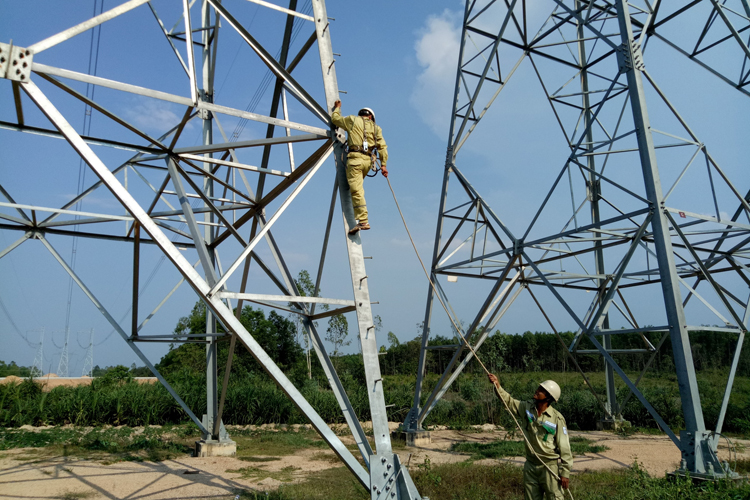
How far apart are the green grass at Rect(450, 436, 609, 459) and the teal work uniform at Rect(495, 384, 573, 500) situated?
232 inches

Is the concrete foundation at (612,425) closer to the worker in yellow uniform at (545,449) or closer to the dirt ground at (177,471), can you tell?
the dirt ground at (177,471)

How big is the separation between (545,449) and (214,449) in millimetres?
8095

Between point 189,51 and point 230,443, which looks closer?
point 189,51

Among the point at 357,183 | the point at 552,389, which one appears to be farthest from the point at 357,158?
the point at 552,389

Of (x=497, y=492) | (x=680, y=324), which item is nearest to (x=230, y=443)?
(x=497, y=492)

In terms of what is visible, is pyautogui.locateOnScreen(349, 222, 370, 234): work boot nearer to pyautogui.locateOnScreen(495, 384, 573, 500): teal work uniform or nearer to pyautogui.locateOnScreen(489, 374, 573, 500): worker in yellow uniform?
pyautogui.locateOnScreen(489, 374, 573, 500): worker in yellow uniform

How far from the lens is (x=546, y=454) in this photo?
498 cm

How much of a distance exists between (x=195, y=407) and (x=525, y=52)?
1463 centimetres

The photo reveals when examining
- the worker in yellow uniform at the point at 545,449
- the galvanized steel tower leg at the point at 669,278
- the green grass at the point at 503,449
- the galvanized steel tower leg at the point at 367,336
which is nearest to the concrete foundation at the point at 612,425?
the green grass at the point at 503,449

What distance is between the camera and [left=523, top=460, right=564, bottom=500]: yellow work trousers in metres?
4.89

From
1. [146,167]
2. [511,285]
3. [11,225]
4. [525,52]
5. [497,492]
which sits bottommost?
[497,492]

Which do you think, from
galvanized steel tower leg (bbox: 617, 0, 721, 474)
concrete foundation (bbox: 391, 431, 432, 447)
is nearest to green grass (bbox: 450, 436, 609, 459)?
concrete foundation (bbox: 391, 431, 432, 447)

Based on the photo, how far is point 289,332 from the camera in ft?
110

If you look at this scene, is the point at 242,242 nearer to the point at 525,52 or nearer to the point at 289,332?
the point at 525,52
